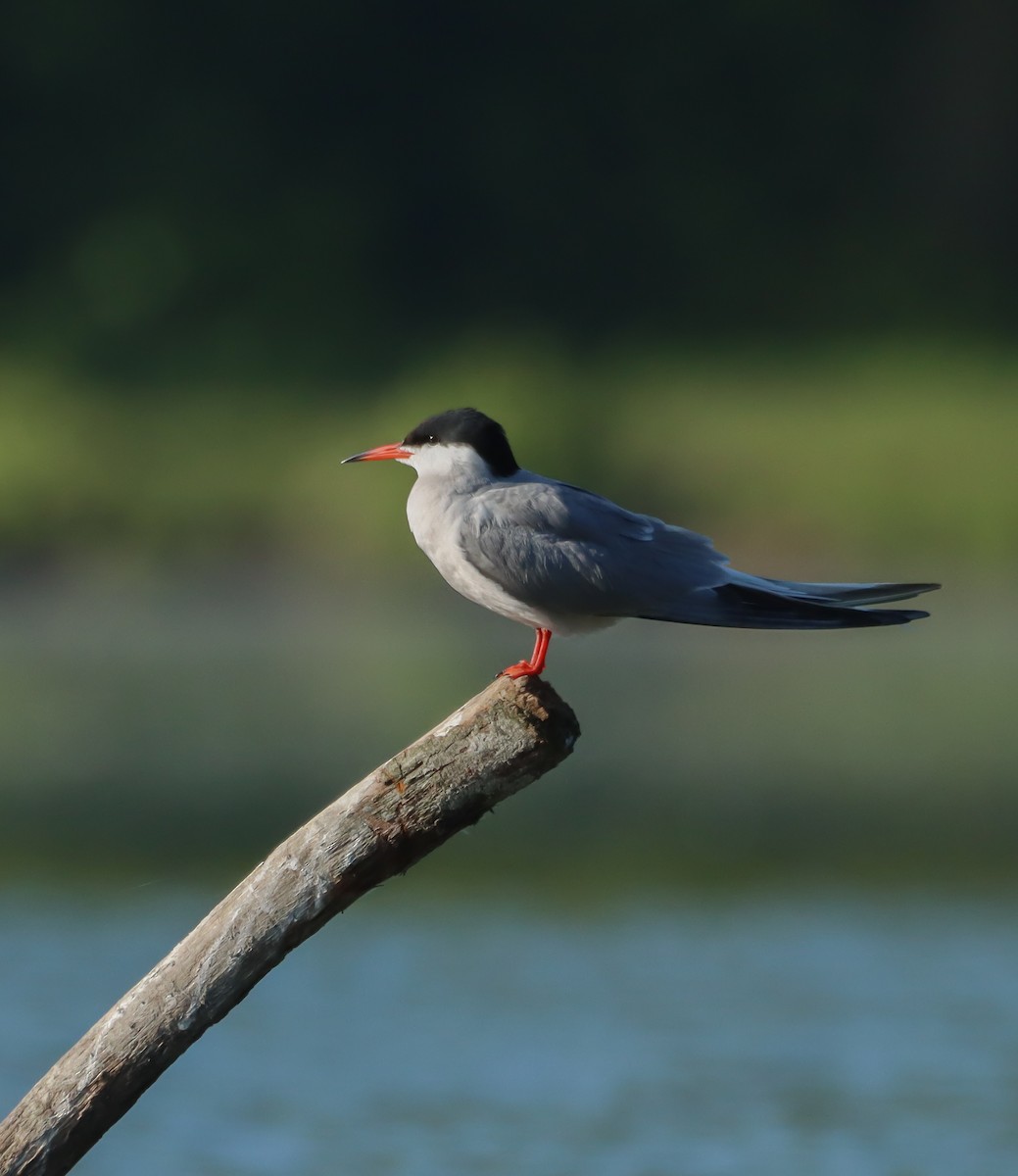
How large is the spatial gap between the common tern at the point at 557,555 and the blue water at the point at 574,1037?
3268mm

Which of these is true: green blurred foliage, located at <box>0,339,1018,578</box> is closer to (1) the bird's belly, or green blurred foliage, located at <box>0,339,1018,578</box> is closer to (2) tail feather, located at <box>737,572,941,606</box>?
(1) the bird's belly

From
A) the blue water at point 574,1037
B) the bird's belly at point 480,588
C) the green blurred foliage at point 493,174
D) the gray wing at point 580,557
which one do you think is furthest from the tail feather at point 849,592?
the green blurred foliage at point 493,174

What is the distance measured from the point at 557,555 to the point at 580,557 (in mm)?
52

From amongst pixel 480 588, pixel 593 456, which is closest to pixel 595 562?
pixel 480 588

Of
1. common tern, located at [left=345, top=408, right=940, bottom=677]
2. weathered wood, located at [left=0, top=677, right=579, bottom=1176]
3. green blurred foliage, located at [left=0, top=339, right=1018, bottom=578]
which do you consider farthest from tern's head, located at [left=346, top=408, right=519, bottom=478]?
green blurred foliage, located at [left=0, top=339, right=1018, bottom=578]

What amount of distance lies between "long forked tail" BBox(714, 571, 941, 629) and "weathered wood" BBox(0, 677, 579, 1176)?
58 cm

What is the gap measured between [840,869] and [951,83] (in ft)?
97.8

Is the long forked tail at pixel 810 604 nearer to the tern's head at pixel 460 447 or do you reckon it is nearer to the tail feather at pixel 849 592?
the tail feather at pixel 849 592

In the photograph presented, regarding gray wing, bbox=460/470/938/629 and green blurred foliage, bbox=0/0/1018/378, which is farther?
green blurred foliage, bbox=0/0/1018/378

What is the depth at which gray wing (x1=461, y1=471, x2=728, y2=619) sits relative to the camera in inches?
179

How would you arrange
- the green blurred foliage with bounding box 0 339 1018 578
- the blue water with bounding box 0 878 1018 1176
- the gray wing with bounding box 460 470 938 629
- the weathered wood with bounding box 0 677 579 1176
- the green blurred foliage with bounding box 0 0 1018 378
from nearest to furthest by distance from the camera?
the weathered wood with bounding box 0 677 579 1176 < the gray wing with bounding box 460 470 938 629 < the blue water with bounding box 0 878 1018 1176 < the green blurred foliage with bounding box 0 339 1018 578 < the green blurred foliage with bounding box 0 0 1018 378

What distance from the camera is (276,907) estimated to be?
3809 mm

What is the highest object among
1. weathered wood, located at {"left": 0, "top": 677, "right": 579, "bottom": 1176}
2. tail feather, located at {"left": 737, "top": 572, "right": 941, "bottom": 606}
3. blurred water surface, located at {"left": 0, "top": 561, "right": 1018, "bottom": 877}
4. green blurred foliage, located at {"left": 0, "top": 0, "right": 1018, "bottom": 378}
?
green blurred foliage, located at {"left": 0, "top": 0, "right": 1018, "bottom": 378}

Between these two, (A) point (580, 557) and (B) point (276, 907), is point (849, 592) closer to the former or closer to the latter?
(A) point (580, 557)
